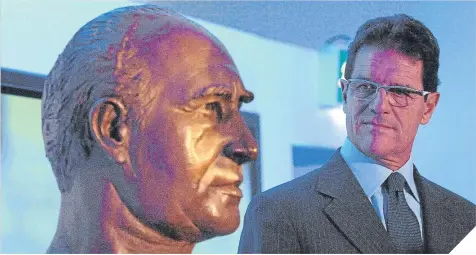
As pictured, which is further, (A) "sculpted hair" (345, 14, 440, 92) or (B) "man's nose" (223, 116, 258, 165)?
(A) "sculpted hair" (345, 14, 440, 92)

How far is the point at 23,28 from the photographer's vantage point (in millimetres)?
1218

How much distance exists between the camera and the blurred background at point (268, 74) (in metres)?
1.13

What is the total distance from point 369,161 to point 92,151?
1.49 feet

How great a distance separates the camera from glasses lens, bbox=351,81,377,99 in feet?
3.45

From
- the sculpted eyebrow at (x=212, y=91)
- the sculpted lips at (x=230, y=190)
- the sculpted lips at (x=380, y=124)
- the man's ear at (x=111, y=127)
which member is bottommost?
the sculpted lips at (x=380, y=124)

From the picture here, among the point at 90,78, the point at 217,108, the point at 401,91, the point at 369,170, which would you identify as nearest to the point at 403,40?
the point at 401,91

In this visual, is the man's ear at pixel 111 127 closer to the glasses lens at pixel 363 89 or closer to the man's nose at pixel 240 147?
the man's nose at pixel 240 147

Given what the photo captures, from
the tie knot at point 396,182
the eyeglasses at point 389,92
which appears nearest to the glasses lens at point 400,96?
the eyeglasses at point 389,92

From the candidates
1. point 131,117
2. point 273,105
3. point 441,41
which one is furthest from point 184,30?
point 441,41

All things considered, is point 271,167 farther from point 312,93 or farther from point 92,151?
point 92,151

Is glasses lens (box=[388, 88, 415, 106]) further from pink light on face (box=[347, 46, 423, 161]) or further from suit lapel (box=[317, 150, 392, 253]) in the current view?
suit lapel (box=[317, 150, 392, 253])

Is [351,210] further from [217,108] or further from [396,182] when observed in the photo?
[217,108]

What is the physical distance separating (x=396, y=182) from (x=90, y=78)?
0.50 meters

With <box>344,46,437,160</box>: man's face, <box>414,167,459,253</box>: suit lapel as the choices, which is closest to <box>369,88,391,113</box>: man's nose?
<box>344,46,437,160</box>: man's face
